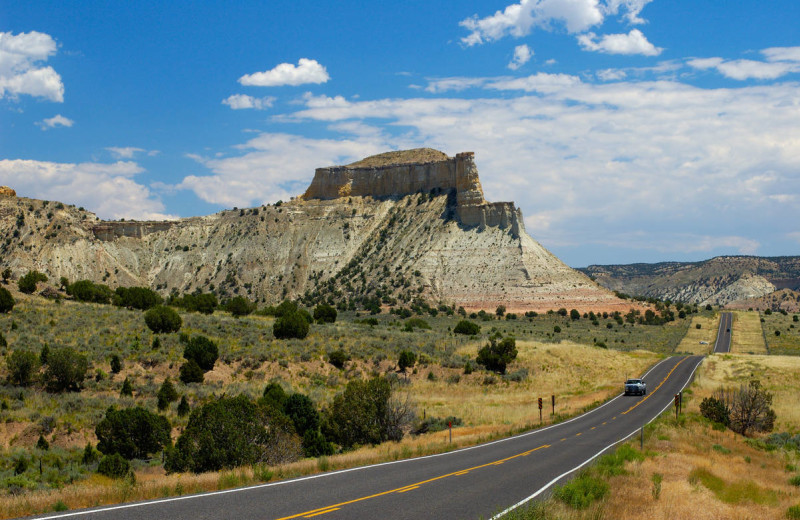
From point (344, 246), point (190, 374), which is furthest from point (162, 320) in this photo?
point (344, 246)

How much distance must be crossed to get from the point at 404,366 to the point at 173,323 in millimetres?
15578

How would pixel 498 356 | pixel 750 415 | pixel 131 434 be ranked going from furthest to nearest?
pixel 498 356 < pixel 750 415 < pixel 131 434

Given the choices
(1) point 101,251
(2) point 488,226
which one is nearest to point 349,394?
(2) point 488,226

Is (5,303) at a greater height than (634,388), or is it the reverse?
(5,303)

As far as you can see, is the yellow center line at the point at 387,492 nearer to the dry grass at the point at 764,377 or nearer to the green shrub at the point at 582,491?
the green shrub at the point at 582,491

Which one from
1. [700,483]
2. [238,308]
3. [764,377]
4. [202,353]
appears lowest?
[764,377]

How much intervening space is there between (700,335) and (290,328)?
56.8 meters

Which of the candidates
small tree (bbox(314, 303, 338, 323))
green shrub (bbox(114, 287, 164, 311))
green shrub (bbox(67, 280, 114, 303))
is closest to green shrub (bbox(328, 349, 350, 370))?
small tree (bbox(314, 303, 338, 323))

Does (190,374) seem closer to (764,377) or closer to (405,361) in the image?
(405,361)

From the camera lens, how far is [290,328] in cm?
4356

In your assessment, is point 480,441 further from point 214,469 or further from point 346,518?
point 346,518

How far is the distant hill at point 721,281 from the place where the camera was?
15825 cm

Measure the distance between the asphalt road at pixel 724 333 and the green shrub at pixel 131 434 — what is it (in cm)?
5940

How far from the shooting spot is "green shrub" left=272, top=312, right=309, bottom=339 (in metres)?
43.5
